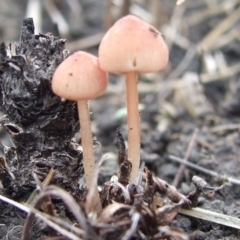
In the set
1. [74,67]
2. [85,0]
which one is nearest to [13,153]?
[74,67]

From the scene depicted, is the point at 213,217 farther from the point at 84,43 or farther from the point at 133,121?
the point at 84,43

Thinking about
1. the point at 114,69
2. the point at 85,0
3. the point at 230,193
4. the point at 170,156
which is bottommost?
the point at 230,193

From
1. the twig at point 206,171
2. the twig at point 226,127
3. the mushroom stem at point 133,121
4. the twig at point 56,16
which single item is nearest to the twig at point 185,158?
the twig at point 206,171

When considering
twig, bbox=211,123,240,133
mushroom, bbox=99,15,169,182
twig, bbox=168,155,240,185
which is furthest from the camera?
twig, bbox=211,123,240,133

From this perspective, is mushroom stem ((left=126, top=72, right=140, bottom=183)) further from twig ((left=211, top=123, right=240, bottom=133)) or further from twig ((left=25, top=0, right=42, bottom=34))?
twig ((left=25, top=0, right=42, bottom=34))

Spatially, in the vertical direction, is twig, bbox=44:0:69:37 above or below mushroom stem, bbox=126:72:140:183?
above

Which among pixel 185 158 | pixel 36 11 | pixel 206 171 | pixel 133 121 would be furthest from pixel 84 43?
pixel 133 121

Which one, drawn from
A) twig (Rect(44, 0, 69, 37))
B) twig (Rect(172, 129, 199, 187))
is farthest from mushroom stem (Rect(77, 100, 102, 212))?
twig (Rect(44, 0, 69, 37))

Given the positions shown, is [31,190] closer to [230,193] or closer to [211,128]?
[230,193]
